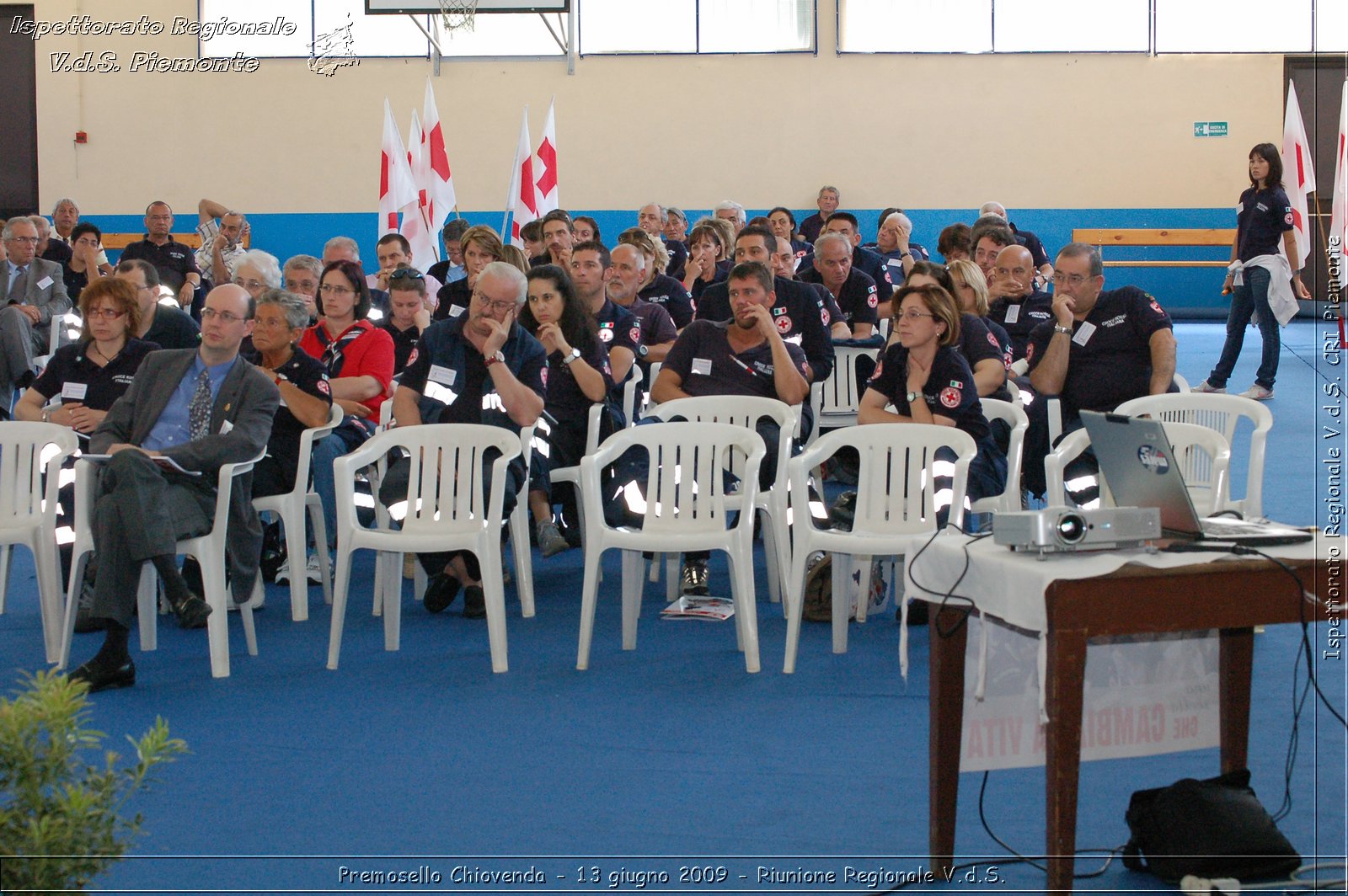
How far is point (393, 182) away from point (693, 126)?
211 inches

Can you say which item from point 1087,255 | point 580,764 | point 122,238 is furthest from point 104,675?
point 122,238

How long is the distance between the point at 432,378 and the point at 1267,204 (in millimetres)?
6890

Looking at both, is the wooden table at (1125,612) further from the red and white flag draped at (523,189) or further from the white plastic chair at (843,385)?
the red and white flag draped at (523,189)

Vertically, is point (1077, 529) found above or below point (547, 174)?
below

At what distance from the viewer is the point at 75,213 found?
11.3 metres

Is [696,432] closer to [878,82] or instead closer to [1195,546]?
[1195,546]

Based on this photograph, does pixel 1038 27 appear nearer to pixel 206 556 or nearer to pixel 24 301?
pixel 24 301

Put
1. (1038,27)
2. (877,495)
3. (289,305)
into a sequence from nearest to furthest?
(877,495) < (289,305) < (1038,27)

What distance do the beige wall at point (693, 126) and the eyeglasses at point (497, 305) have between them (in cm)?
985

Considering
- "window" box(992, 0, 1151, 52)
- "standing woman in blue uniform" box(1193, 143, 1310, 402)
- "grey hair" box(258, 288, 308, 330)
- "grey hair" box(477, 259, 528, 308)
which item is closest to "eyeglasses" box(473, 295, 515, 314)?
"grey hair" box(477, 259, 528, 308)

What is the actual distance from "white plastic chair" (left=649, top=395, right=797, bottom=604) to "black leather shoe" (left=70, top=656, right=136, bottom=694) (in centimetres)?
183

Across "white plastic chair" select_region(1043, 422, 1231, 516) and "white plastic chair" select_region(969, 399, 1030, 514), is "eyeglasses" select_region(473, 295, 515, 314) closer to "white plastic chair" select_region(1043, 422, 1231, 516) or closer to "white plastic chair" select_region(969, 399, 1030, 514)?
"white plastic chair" select_region(969, 399, 1030, 514)

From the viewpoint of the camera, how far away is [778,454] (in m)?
4.69

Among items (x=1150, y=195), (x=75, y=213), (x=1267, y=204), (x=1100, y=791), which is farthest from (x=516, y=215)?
(x=1150, y=195)
